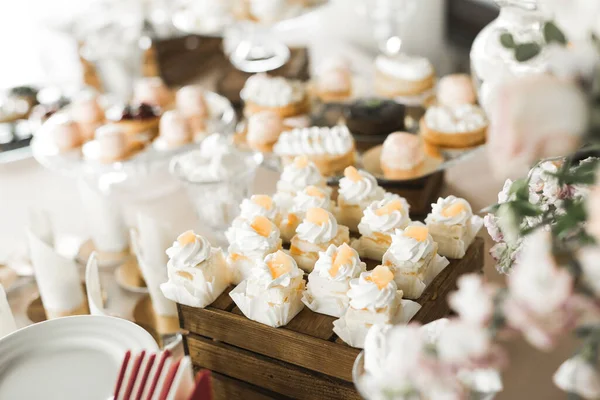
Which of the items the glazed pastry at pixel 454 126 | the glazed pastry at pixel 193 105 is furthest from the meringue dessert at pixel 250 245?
the glazed pastry at pixel 193 105

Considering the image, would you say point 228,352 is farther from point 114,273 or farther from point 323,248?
point 114,273

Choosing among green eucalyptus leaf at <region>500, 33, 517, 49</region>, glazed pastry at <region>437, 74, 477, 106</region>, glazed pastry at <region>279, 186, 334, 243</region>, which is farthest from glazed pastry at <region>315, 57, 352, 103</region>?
green eucalyptus leaf at <region>500, 33, 517, 49</region>

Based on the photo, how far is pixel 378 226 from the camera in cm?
106

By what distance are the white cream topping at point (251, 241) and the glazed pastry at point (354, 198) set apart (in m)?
0.17

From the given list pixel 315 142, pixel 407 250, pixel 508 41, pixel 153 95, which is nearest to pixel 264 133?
pixel 315 142

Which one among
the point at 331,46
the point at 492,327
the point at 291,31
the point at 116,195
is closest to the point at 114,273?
the point at 116,195

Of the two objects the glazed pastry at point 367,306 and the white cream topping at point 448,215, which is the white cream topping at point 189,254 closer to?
the glazed pastry at point 367,306

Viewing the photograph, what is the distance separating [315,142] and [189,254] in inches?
24.8

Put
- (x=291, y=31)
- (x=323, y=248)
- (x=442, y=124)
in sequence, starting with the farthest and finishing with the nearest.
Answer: (x=291, y=31) < (x=442, y=124) < (x=323, y=248)

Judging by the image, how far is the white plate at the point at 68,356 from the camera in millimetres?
959

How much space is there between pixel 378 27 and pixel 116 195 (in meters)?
1.41

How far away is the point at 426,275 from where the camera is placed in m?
1.00

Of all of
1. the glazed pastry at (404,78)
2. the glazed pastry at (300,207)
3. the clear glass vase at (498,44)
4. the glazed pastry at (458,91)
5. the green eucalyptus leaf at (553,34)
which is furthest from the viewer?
the glazed pastry at (404,78)

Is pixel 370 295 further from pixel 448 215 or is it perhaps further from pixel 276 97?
pixel 276 97
